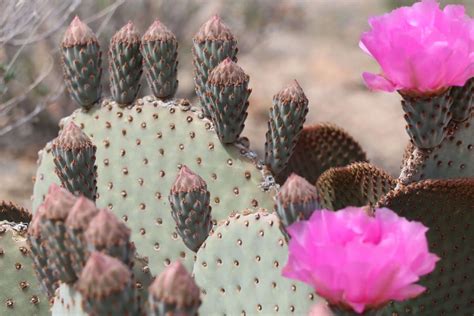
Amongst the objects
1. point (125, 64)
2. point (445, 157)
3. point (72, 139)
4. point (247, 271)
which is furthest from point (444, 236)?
point (125, 64)

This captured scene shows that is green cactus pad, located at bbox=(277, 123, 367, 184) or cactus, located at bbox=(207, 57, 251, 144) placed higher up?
cactus, located at bbox=(207, 57, 251, 144)

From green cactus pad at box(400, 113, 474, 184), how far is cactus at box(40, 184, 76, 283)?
2.69 feet

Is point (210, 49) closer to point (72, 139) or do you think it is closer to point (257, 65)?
point (72, 139)

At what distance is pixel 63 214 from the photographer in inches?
56.2

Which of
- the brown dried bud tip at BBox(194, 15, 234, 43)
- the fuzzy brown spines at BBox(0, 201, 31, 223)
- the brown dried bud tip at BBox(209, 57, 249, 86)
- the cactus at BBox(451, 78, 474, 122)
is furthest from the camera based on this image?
the fuzzy brown spines at BBox(0, 201, 31, 223)

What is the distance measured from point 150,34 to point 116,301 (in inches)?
42.6

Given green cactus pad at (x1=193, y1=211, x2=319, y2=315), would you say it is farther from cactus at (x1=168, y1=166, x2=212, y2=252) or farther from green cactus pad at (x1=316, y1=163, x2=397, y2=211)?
green cactus pad at (x1=316, y1=163, x2=397, y2=211)

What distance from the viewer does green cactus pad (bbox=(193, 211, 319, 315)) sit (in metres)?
1.74

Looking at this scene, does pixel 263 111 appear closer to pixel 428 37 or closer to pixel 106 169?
pixel 106 169

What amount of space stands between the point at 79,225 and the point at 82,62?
3.27ft

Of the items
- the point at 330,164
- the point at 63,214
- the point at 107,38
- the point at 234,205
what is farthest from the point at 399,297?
the point at 107,38

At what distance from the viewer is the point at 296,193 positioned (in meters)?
1.47

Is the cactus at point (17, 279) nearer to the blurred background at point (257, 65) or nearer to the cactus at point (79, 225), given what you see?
the cactus at point (79, 225)

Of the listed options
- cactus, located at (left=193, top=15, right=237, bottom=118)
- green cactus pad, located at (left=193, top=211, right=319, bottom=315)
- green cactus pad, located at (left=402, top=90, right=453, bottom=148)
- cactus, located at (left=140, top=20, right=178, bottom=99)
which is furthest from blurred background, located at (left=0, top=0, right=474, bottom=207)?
green cactus pad, located at (left=402, top=90, right=453, bottom=148)
